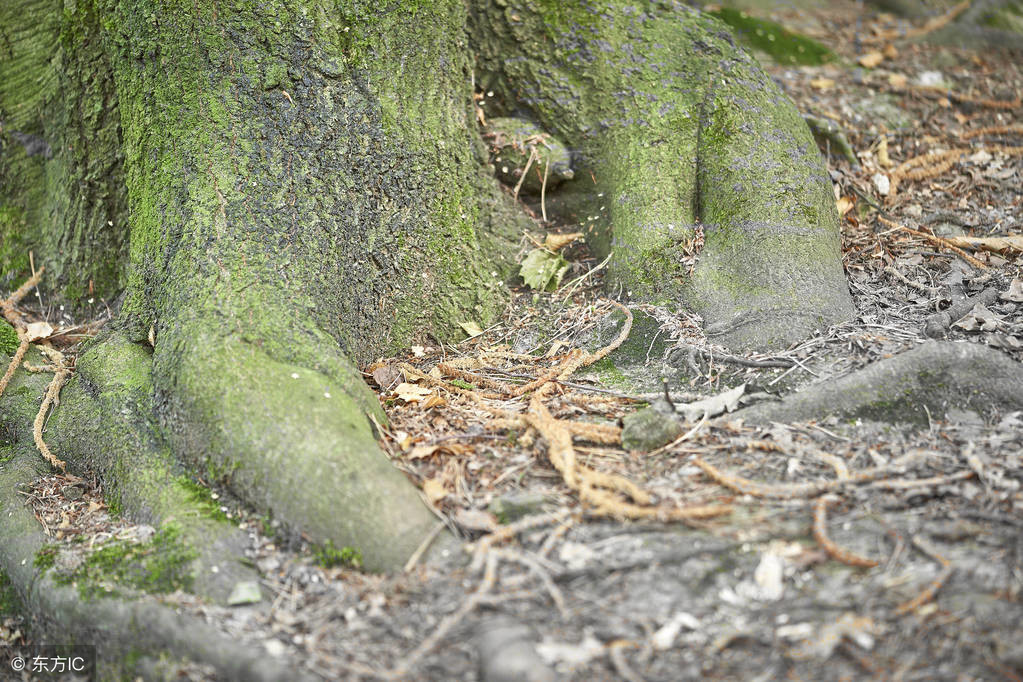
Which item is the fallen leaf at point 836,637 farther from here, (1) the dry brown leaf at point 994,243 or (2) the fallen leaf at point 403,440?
(1) the dry brown leaf at point 994,243

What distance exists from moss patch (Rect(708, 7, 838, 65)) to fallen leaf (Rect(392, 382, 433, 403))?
4662mm

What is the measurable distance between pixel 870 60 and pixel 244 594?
21.3 ft

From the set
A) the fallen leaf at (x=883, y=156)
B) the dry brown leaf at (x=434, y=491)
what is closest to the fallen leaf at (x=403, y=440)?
the dry brown leaf at (x=434, y=491)

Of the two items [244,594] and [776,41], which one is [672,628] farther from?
[776,41]

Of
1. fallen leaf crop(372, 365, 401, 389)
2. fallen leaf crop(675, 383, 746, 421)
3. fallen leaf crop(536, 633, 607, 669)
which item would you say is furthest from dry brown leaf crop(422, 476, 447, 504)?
fallen leaf crop(675, 383, 746, 421)

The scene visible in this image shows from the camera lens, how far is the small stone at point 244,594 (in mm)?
2471

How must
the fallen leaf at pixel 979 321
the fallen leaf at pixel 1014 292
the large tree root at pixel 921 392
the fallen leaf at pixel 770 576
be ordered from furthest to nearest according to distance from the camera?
the fallen leaf at pixel 1014 292 → the fallen leaf at pixel 979 321 → the large tree root at pixel 921 392 → the fallen leaf at pixel 770 576

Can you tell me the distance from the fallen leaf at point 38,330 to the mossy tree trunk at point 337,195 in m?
0.31

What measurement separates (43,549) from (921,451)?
3.13 m

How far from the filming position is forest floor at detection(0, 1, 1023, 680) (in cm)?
209

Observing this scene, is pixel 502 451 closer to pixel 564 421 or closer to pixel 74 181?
pixel 564 421

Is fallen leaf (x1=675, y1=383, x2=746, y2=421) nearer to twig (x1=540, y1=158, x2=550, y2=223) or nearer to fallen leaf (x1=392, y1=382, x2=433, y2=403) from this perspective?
fallen leaf (x1=392, y1=382, x2=433, y2=403)

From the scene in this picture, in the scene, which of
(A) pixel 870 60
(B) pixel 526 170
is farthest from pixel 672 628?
(A) pixel 870 60

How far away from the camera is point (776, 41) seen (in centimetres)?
660
